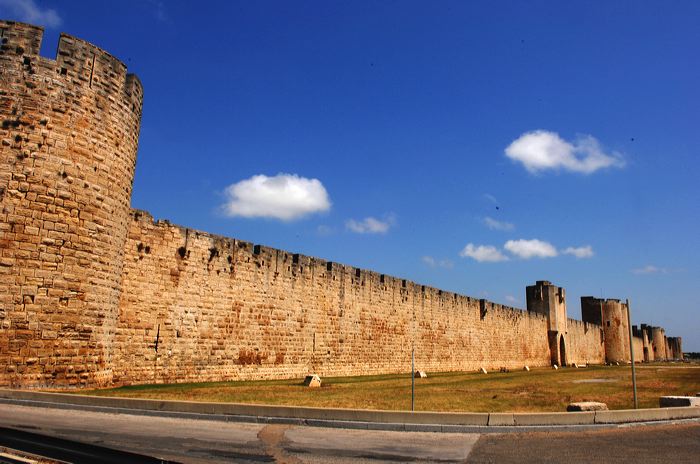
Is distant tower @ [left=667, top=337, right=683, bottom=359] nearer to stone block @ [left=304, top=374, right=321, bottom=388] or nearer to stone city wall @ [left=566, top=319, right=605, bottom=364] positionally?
stone city wall @ [left=566, top=319, right=605, bottom=364]

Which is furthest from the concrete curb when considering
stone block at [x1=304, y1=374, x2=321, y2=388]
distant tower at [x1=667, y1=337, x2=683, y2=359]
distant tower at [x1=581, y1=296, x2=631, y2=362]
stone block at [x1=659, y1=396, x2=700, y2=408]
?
distant tower at [x1=667, y1=337, x2=683, y2=359]

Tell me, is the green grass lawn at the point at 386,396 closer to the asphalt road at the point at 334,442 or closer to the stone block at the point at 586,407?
the stone block at the point at 586,407

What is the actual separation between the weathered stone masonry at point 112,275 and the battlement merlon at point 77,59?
0.03 meters

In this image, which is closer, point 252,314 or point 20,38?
point 20,38

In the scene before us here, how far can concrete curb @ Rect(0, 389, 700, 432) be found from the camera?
9016mm

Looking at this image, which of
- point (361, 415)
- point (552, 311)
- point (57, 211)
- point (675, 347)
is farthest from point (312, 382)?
point (675, 347)

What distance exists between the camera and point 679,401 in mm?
10891

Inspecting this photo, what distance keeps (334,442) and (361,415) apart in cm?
166

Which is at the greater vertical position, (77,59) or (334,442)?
(77,59)

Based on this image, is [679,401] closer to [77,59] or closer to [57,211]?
[57,211]

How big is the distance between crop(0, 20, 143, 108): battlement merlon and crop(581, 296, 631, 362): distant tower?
61399 mm

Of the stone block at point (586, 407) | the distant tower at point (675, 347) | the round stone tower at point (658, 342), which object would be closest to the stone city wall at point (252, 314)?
the stone block at point (586, 407)

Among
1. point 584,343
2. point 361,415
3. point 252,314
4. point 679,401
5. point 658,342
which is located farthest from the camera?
point 658,342

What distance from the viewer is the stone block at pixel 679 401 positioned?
35.3 ft
